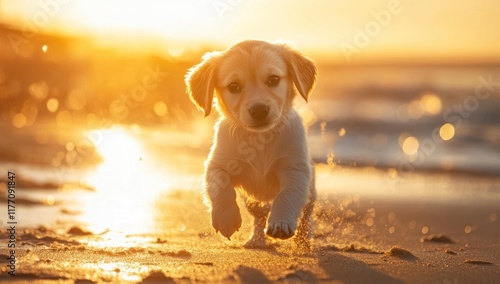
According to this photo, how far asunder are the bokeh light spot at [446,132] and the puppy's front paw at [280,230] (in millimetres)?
10091

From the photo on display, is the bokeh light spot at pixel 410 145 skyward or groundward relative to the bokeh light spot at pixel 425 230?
skyward

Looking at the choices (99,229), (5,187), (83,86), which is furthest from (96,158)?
(83,86)

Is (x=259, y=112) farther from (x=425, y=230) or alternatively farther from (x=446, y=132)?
(x=446, y=132)

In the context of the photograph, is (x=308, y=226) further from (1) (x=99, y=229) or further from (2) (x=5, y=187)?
(2) (x=5, y=187)

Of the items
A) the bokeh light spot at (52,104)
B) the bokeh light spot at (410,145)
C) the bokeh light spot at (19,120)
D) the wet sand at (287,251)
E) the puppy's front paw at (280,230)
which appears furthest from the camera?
the bokeh light spot at (52,104)

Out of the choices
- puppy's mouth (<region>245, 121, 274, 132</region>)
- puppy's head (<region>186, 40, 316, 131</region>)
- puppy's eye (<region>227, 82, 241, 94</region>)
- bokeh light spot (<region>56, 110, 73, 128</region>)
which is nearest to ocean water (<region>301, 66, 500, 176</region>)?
puppy's head (<region>186, 40, 316, 131</region>)

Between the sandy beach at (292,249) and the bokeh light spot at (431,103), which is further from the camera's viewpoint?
the bokeh light spot at (431,103)

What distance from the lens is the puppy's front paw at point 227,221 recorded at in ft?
15.6

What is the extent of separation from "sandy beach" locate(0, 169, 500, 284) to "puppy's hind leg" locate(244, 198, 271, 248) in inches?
3.7

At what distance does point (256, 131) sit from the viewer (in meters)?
5.09

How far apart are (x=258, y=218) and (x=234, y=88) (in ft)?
3.50

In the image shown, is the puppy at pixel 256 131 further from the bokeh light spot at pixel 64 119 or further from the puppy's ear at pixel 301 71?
the bokeh light spot at pixel 64 119

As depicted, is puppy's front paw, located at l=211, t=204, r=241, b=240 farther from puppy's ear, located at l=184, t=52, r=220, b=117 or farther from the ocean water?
the ocean water

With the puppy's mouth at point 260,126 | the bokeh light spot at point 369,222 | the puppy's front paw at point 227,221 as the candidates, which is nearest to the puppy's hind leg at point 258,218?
the puppy's front paw at point 227,221
